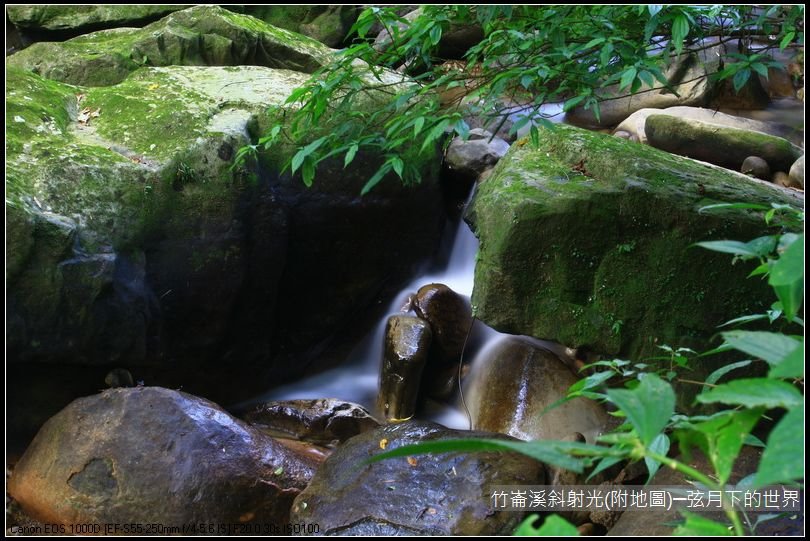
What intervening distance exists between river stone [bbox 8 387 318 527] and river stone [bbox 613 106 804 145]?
5.50m

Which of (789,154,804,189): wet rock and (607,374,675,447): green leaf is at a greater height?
(607,374,675,447): green leaf

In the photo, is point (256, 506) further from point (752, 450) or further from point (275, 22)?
point (275, 22)

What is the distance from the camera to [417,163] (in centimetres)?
566

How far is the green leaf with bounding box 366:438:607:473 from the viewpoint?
0.80 m

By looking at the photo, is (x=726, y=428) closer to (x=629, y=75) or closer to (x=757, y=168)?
(x=629, y=75)

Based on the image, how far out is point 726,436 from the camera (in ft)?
2.85

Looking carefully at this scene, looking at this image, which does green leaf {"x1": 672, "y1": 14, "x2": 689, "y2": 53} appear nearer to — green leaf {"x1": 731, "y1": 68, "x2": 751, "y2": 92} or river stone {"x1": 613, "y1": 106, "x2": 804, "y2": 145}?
green leaf {"x1": 731, "y1": 68, "x2": 751, "y2": 92}

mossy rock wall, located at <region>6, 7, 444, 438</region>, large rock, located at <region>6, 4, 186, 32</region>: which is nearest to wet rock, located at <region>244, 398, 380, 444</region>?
mossy rock wall, located at <region>6, 7, 444, 438</region>

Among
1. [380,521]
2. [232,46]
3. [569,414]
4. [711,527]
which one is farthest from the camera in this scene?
[232,46]

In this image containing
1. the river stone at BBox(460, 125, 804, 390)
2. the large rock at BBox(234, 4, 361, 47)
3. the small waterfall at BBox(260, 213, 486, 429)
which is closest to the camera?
the river stone at BBox(460, 125, 804, 390)

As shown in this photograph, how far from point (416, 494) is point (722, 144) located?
5.33 metres

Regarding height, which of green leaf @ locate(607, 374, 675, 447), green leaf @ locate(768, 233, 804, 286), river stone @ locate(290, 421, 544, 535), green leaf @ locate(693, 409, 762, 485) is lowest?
river stone @ locate(290, 421, 544, 535)

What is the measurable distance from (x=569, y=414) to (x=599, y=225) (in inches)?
49.7

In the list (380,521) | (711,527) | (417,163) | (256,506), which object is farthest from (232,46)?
(711,527)
